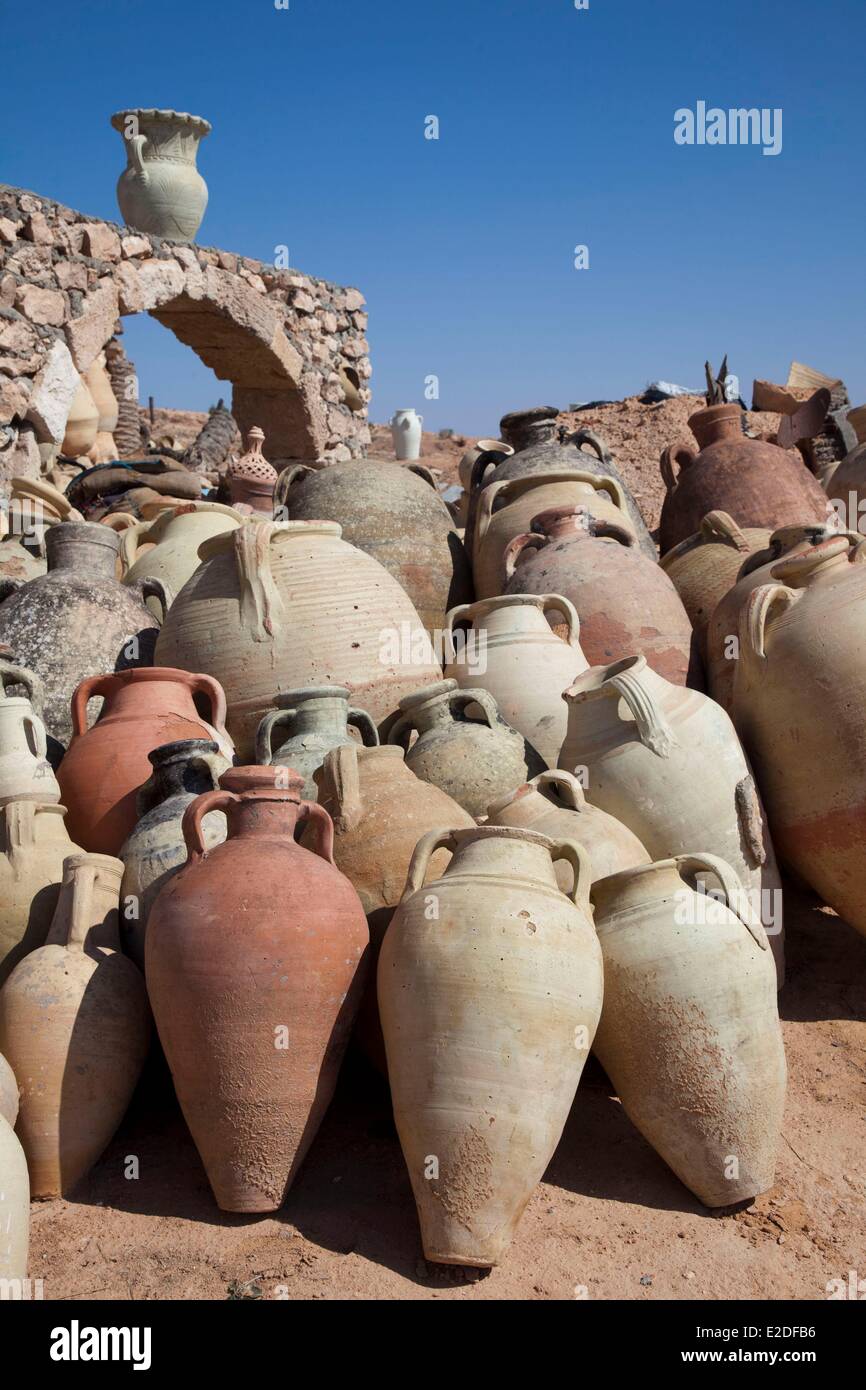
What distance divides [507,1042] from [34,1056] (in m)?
1.13

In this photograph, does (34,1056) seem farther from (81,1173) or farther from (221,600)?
(221,600)

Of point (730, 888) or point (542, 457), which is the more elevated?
point (542, 457)

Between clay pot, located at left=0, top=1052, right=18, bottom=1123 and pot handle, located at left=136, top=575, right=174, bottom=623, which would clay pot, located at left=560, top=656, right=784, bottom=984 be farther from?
pot handle, located at left=136, top=575, right=174, bottom=623

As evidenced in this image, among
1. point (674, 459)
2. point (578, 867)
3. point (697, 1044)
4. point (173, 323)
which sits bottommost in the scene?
point (697, 1044)

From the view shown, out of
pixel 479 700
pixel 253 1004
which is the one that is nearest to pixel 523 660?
pixel 479 700

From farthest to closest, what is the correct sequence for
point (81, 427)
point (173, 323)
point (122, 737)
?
1. point (81, 427)
2. point (173, 323)
3. point (122, 737)

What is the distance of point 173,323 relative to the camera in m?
11.4

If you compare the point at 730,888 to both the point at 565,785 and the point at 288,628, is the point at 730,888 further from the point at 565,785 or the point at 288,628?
the point at 288,628

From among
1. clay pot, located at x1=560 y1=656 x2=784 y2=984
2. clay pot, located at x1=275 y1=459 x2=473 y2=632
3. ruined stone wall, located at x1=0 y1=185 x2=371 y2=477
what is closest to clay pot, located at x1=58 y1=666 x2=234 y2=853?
clay pot, located at x1=560 y1=656 x2=784 y2=984

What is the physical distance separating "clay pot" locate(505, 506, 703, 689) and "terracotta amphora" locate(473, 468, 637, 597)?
0.35 m

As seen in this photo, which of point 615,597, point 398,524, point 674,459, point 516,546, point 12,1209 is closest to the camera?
point 12,1209

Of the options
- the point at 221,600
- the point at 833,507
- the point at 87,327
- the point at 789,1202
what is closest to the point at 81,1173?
the point at 789,1202

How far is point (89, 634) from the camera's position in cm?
451

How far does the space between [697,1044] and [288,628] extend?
2.08m
